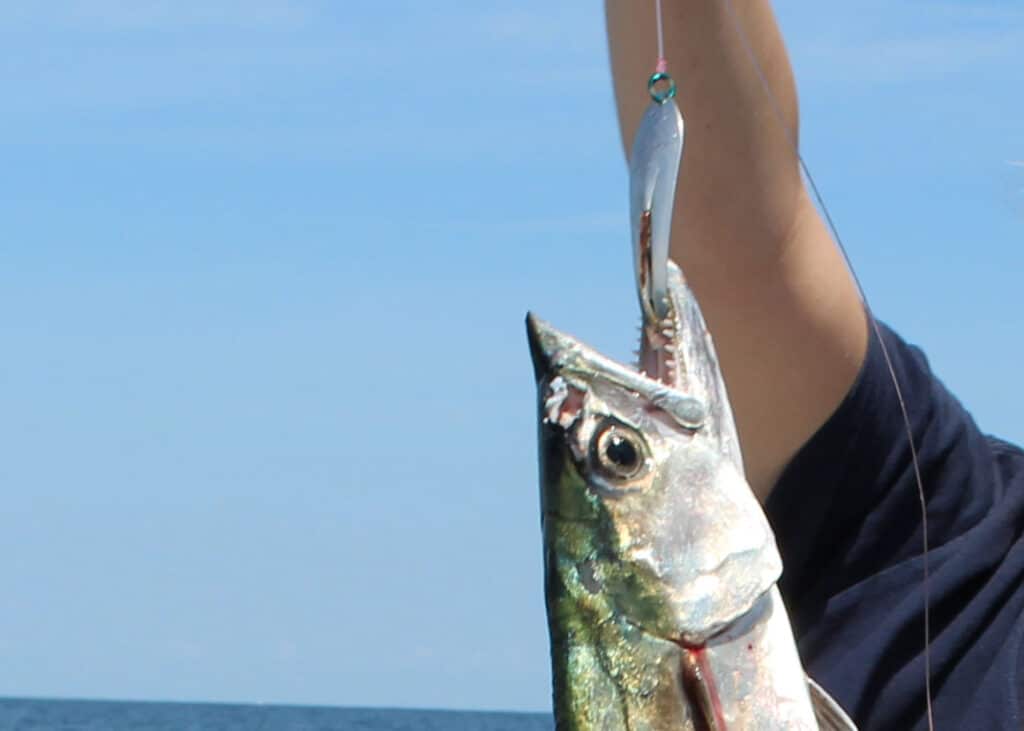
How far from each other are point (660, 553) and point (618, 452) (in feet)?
0.52

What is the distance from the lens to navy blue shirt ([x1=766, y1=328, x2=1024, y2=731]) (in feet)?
11.2

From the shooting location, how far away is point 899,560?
11.8 ft

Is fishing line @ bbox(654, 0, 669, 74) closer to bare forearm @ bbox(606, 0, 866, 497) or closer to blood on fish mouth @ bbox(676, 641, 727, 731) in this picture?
bare forearm @ bbox(606, 0, 866, 497)

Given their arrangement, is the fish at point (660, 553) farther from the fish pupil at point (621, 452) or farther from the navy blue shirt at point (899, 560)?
the navy blue shirt at point (899, 560)

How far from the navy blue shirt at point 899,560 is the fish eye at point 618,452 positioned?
833 mm

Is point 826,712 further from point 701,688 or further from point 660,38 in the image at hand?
point 660,38

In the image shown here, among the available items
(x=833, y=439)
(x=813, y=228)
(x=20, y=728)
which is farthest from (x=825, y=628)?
(x=20, y=728)

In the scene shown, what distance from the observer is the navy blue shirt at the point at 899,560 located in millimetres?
3426

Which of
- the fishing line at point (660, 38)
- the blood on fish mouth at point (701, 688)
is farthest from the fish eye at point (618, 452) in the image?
the fishing line at point (660, 38)

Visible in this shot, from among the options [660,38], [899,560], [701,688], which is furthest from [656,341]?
[899,560]

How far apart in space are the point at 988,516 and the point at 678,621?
1.15 m

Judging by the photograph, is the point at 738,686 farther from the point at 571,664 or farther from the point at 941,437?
the point at 941,437

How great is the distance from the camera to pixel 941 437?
362cm

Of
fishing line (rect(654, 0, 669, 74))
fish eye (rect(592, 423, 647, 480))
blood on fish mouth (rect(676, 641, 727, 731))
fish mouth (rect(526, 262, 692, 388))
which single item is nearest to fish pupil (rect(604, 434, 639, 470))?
fish eye (rect(592, 423, 647, 480))
